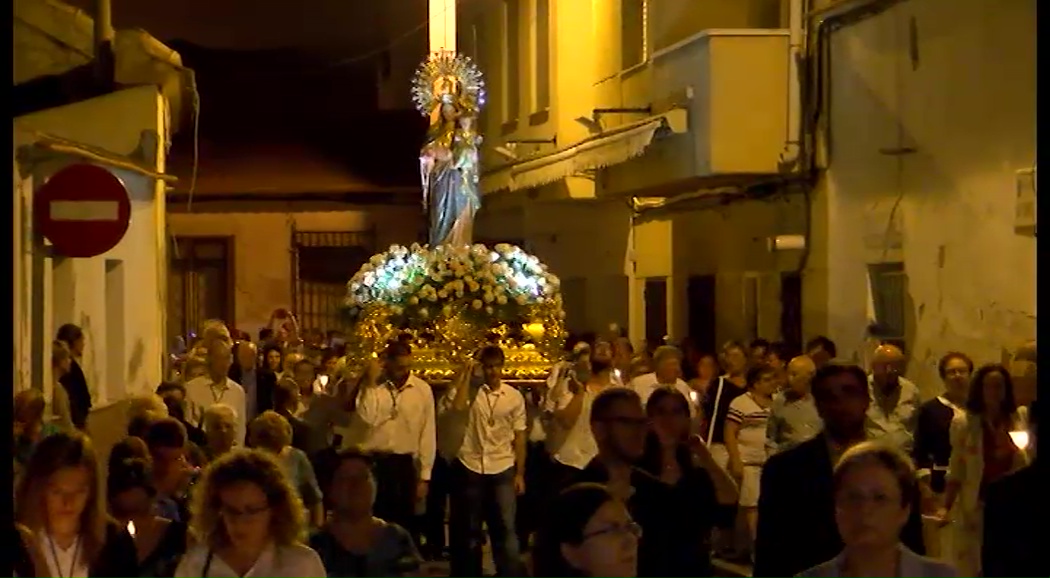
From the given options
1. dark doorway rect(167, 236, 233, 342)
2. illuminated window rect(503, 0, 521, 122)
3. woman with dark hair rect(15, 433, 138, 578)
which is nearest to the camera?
woman with dark hair rect(15, 433, 138, 578)

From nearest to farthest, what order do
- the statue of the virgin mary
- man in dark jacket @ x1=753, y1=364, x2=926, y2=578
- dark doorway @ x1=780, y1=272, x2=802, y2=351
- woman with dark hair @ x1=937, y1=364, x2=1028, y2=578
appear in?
man in dark jacket @ x1=753, y1=364, x2=926, y2=578
woman with dark hair @ x1=937, y1=364, x2=1028, y2=578
the statue of the virgin mary
dark doorway @ x1=780, y1=272, x2=802, y2=351

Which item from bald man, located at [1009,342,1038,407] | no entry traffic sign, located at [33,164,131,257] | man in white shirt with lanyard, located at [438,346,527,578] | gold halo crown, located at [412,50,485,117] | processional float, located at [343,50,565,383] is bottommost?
man in white shirt with lanyard, located at [438,346,527,578]

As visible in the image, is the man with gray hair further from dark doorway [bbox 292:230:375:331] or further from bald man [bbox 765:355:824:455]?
dark doorway [bbox 292:230:375:331]

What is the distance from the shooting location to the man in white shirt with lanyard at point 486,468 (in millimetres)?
14227

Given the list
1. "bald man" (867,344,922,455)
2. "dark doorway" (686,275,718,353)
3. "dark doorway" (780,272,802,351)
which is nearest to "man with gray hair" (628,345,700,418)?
"bald man" (867,344,922,455)

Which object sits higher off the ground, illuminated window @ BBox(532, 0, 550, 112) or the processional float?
illuminated window @ BBox(532, 0, 550, 112)

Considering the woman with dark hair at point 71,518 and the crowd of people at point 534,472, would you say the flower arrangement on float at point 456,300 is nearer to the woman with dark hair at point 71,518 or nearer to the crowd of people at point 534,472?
the crowd of people at point 534,472

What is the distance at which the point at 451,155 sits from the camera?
62.7 feet

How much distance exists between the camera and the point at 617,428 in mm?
7473

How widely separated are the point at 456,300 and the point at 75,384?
413 cm

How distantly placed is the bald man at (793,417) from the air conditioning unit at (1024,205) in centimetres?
330

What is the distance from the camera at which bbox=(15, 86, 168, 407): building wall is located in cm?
1714

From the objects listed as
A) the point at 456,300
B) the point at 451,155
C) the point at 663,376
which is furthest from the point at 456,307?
the point at 451,155

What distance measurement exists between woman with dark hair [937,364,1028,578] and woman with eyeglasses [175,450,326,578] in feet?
14.8
